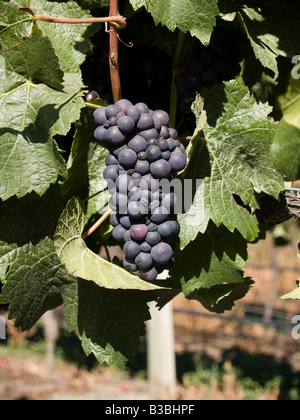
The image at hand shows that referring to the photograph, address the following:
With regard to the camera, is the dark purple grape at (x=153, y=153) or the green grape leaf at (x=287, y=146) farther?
the dark purple grape at (x=153, y=153)

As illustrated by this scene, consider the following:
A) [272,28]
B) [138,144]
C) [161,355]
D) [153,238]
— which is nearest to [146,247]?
[153,238]

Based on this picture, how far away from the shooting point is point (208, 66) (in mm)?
798

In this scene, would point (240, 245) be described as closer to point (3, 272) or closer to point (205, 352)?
point (3, 272)

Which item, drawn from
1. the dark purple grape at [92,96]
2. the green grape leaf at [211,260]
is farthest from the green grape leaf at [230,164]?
the dark purple grape at [92,96]

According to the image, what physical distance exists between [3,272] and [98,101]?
25 centimetres

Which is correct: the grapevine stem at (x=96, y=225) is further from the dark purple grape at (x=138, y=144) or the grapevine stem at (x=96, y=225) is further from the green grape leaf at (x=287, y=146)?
the green grape leaf at (x=287, y=146)

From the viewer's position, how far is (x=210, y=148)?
0.74 m

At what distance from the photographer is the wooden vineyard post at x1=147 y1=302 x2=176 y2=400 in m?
4.43

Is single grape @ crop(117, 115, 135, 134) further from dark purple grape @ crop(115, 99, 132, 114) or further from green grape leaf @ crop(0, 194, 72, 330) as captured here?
green grape leaf @ crop(0, 194, 72, 330)

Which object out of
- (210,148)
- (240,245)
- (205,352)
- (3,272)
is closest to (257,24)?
(210,148)

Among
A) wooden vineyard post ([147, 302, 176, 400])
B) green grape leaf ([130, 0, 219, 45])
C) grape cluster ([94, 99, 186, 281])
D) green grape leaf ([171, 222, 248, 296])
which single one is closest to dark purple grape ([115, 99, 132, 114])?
grape cluster ([94, 99, 186, 281])

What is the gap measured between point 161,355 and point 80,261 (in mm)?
4136

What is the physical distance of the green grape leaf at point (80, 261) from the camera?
64cm

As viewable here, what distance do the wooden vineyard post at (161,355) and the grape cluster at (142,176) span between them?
12.3 feet
